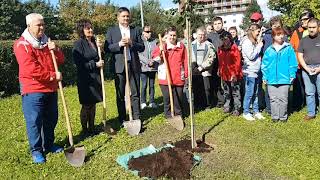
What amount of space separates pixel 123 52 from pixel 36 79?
195 cm

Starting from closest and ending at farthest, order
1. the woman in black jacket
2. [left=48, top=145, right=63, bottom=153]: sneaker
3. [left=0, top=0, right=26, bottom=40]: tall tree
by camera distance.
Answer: [left=48, top=145, right=63, bottom=153]: sneaker < the woman in black jacket < [left=0, top=0, right=26, bottom=40]: tall tree

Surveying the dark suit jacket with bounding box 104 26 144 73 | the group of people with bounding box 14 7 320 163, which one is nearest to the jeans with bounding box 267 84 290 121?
the group of people with bounding box 14 7 320 163

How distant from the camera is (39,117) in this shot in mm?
5652

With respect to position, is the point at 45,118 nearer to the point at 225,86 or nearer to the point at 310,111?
the point at 225,86

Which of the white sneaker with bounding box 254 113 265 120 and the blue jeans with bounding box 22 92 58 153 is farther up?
the blue jeans with bounding box 22 92 58 153

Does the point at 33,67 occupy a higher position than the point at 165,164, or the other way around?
the point at 33,67

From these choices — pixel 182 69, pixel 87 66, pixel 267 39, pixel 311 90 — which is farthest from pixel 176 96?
pixel 311 90

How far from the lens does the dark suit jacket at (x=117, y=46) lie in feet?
22.8

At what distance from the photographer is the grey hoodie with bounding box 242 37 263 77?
7.40 m

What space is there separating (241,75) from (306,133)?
1.79m

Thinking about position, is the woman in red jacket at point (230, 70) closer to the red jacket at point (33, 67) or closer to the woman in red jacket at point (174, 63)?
the woman in red jacket at point (174, 63)

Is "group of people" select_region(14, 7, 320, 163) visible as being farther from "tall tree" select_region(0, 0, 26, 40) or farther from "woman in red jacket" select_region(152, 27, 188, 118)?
"tall tree" select_region(0, 0, 26, 40)

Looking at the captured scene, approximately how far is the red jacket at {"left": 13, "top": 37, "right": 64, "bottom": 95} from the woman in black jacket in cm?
79

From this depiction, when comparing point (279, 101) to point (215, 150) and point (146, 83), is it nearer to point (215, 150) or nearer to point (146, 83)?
point (215, 150)
